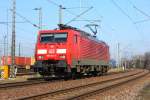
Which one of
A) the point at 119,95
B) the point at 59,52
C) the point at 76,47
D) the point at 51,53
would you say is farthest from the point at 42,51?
the point at 119,95

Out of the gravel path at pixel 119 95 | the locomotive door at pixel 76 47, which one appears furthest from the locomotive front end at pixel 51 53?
the gravel path at pixel 119 95

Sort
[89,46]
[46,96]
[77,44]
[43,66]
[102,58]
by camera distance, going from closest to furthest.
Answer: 1. [46,96]
2. [43,66]
3. [77,44]
4. [89,46]
5. [102,58]

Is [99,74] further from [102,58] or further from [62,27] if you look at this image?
[62,27]

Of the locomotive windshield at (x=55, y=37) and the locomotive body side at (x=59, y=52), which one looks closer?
the locomotive body side at (x=59, y=52)

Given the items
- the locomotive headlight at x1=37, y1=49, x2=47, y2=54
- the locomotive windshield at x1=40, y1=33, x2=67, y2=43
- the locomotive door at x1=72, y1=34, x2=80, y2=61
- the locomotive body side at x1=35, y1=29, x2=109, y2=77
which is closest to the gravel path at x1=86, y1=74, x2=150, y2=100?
the locomotive body side at x1=35, y1=29, x2=109, y2=77

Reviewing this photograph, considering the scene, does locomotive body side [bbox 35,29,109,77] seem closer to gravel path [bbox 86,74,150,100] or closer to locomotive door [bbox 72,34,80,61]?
locomotive door [bbox 72,34,80,61]

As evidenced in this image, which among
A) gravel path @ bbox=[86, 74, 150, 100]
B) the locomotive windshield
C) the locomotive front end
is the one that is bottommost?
gravel path @ bbox=[86, 74, 150, 100]

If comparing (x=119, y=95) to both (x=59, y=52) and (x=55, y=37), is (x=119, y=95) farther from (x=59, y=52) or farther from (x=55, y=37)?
(x=55, y=37)

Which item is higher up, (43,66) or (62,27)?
(62,27)

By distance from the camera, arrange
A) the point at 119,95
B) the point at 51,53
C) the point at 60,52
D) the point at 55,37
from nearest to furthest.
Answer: the point at 119,95 → the point at 60,52 → the point at 51,53 → the point at 55,37

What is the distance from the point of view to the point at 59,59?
29141 millimetres

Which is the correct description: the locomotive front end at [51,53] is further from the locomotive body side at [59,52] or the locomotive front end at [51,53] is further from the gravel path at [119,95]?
the gravel path at [119,95]

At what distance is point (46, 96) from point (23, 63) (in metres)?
55.1

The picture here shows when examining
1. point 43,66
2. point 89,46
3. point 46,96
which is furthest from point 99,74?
point 46,96
